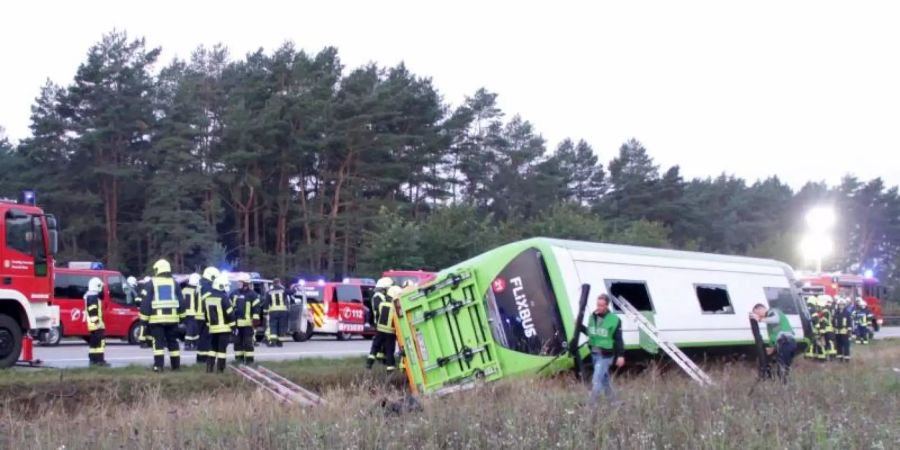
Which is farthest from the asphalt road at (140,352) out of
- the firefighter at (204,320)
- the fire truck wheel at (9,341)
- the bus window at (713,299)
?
the bus window at (713,299)

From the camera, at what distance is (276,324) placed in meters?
22.6

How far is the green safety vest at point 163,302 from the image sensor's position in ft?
47.4

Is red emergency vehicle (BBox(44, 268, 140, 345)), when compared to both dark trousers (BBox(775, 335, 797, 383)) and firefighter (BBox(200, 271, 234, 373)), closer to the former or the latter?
firefighter (BBox(200, 271, 234, 373))

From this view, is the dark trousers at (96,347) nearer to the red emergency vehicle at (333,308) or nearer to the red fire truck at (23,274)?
the red fire truck at (23,274)

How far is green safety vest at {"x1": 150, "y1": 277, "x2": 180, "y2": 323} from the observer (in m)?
14.5

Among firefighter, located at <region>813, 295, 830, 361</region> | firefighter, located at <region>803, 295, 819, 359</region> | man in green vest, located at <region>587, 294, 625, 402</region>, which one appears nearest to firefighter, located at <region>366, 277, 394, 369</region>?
man in green vest, located at <region>587, 294, 625, 402</region>

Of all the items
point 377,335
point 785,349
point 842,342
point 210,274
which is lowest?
point 842,342

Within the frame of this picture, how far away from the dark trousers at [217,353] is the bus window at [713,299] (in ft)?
25.2

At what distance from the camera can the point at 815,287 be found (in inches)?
1422

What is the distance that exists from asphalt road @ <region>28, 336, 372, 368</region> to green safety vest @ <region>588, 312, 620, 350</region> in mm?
7884

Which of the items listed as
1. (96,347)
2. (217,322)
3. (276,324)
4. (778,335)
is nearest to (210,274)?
(217,322)

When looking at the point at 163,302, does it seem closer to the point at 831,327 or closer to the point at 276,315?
the point at 276,315

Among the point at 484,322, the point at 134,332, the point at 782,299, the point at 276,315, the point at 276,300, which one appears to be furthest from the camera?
the point at 134,332

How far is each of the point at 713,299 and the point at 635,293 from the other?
2.34 meters
